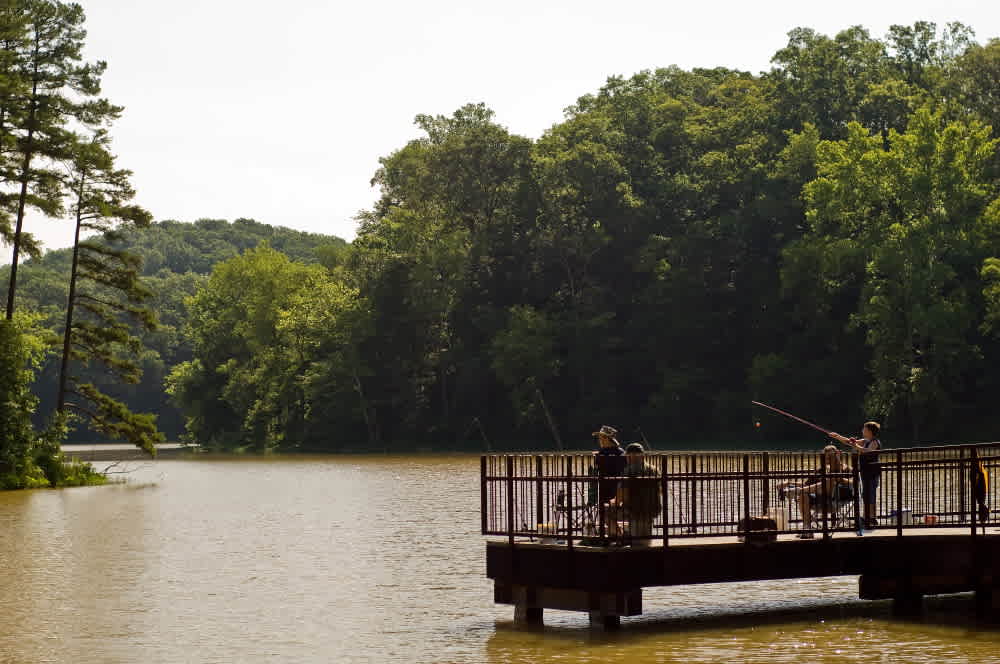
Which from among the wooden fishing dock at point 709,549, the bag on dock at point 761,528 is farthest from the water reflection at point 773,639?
the bag on dock at point 761,528

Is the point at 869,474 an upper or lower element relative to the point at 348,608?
upper

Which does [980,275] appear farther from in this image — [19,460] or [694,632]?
[694,632]

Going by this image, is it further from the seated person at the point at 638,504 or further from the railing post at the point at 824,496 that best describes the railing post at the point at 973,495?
the seated person at the point at 638,504

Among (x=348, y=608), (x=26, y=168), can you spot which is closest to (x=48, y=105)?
(x=26, y=168)

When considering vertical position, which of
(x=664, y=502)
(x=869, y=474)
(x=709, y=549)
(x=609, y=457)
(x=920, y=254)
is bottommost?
(x=709, y=549)

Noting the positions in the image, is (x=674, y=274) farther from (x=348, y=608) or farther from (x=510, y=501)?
(x=510, y=501)

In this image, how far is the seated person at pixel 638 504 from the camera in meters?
19.4

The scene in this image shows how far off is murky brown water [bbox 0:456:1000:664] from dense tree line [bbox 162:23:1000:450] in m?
46.3

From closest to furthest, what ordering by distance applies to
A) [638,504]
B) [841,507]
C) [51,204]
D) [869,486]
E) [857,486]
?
1. [638,504]
2. [857,486]
3. [841,507]
4. [869,486]
5. [51,204]

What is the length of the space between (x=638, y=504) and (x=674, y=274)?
254 feet

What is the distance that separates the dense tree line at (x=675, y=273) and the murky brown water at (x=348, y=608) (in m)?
46.3

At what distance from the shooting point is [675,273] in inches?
3775

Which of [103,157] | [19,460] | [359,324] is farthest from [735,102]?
[19,460]

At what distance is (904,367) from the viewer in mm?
77125
